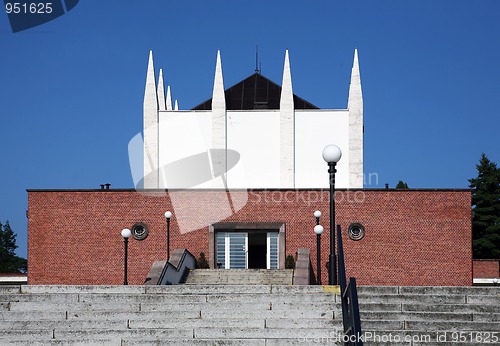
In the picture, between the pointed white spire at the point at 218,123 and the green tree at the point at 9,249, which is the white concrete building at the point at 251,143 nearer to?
the pointed white spire at the point at 218,123

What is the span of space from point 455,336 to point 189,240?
64.6 ft

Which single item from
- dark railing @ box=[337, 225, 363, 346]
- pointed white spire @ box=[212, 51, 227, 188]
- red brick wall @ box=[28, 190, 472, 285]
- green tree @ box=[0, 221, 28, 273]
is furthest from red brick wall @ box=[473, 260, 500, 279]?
green tree @ box=[0, 221, 28, 273]

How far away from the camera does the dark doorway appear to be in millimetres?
29594

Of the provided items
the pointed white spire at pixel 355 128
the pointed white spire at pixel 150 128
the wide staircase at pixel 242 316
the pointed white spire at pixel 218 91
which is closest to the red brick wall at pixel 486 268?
the pointed white spire at pixel 355 128

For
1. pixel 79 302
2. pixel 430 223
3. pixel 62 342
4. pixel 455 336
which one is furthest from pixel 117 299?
pixel 430 223

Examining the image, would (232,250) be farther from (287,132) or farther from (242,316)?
(287,132)

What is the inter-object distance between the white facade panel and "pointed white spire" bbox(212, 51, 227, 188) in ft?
14.5

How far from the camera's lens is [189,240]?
1166 inches

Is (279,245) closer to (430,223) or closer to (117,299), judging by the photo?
(430,223)

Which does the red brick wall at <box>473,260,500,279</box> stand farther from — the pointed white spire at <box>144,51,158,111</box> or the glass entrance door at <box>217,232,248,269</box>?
the pointed white spire at <box>144,51,158,111</box>

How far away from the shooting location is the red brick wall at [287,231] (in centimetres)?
2895

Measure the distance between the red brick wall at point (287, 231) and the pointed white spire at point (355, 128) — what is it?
16.3 metres

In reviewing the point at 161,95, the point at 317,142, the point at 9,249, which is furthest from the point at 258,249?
the point at 9,249

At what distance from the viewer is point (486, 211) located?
5812cm
